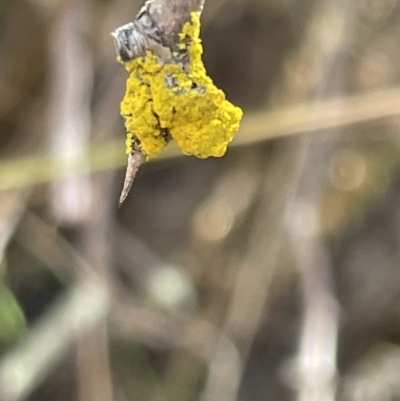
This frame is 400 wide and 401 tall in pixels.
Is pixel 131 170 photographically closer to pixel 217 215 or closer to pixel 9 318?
pixel 9 318

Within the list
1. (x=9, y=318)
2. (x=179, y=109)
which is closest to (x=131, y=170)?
A: (x=179, y=109)

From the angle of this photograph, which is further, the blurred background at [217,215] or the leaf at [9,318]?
the blurred background at [217,215]

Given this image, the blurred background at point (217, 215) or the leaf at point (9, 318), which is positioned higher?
the blurred background at point (217, 215)

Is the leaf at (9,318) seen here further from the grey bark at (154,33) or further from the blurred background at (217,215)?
the grey bark at (154,33)

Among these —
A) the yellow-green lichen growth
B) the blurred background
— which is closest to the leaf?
the blurred background

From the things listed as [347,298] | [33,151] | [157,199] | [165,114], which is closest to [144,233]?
[157,199]

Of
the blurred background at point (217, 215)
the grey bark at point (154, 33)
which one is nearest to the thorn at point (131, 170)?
the grey bark at point (154, 33)

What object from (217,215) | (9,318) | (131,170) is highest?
(217,215)

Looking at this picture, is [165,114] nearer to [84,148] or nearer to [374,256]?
[84,148]
